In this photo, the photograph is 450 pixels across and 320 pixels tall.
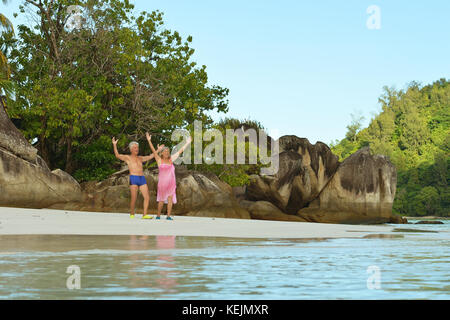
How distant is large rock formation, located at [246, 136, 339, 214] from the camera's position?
35688 millimetres

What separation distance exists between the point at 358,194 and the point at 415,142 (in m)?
56.6

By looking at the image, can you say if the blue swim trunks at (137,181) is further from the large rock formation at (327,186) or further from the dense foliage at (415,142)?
the dense foliage at (415,142)

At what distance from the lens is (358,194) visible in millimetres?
38312

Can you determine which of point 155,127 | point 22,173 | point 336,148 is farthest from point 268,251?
point 336,148

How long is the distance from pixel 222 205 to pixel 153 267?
2056 cm

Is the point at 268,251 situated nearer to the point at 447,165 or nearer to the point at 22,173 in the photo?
the point at 22,173

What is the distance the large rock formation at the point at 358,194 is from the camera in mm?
37719

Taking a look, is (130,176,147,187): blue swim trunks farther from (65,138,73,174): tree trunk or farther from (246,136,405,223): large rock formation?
(246,136,405,223): large rock formation

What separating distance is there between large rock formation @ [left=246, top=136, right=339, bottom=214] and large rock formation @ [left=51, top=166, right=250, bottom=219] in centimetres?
629

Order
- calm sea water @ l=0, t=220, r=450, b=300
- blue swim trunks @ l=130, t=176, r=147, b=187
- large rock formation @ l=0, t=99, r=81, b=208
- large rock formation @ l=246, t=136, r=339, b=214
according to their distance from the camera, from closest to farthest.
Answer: calm sea water @ l=0, t=220, r=450, b=300, blue swim trunks @ l=130, t=176, r=147, b=187, large rock formation @ l=0, t=99, r=81, b=208, large rock formation @ l=246, t=136, r=339, b=214

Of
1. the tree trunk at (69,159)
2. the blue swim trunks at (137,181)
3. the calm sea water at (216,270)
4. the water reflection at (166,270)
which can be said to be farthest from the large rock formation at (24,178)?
the water reflection at (166,270)
